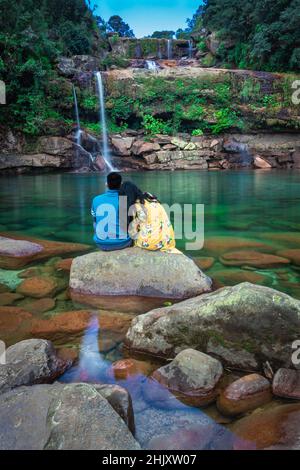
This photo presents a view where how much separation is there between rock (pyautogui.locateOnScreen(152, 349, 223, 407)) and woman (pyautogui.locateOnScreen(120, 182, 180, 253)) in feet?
6.29

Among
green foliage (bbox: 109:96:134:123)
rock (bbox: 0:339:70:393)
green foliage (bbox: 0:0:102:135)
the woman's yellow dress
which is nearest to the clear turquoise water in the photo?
the woman's yellow dress

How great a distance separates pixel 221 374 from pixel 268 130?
23.5 metres

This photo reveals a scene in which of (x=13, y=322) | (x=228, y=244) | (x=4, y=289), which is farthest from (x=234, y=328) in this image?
(x=228, y=244)

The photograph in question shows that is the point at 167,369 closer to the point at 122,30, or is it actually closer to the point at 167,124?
the point at 167,124

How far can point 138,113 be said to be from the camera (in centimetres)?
2400

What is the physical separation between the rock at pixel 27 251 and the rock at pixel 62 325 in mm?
1815

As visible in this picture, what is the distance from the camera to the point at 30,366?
2602 mm

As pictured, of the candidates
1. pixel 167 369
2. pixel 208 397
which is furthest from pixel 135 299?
pixel 208 397

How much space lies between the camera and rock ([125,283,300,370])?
273 cm

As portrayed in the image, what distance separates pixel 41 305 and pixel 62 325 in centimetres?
56

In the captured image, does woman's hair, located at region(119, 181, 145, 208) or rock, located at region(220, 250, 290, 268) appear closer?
woman's hair, located at region(119, 181, 145, 208)

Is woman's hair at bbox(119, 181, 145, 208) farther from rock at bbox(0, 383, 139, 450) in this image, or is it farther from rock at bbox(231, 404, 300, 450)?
rock at bbox(231, 404, 300, 450)

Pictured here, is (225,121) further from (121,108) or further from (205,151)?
(121,108)

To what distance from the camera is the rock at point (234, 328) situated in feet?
8.95
